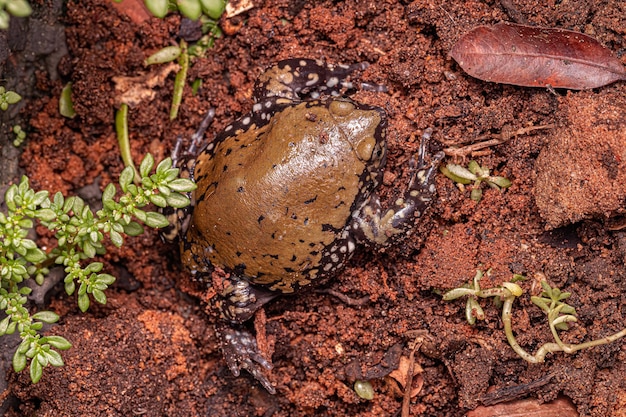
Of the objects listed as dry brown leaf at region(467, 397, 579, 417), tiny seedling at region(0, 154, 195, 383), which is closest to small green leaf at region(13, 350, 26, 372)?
tiny seedling at region(0, 154, 195, 383)

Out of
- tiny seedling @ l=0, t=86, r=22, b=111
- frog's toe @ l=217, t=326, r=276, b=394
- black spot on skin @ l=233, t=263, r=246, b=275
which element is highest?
tiny seedling @ l=0, t=86, r=22, b=111

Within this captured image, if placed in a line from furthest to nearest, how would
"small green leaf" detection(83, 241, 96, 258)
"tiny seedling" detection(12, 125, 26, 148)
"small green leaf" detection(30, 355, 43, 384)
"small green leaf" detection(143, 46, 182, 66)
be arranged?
"small green leaf" detection(143, 46, 182, 66) → "tiny seedling" detection(12, 125, 26, 148) → "small green leaf" detection(83, 241, 96, 258) → "small green leaf" detection(30, 355, 43, 384)

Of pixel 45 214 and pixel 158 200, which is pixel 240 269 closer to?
pixel 158 200

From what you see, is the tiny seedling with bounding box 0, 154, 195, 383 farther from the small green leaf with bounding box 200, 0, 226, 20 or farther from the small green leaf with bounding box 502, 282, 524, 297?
the small green leaf with bounding box 502, 282, 524, 297

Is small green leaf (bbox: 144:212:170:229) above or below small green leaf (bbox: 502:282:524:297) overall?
above

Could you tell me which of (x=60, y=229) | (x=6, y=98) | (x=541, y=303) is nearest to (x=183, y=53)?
(x=6, y=98)

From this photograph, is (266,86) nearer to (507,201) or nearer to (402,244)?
(402,244)
